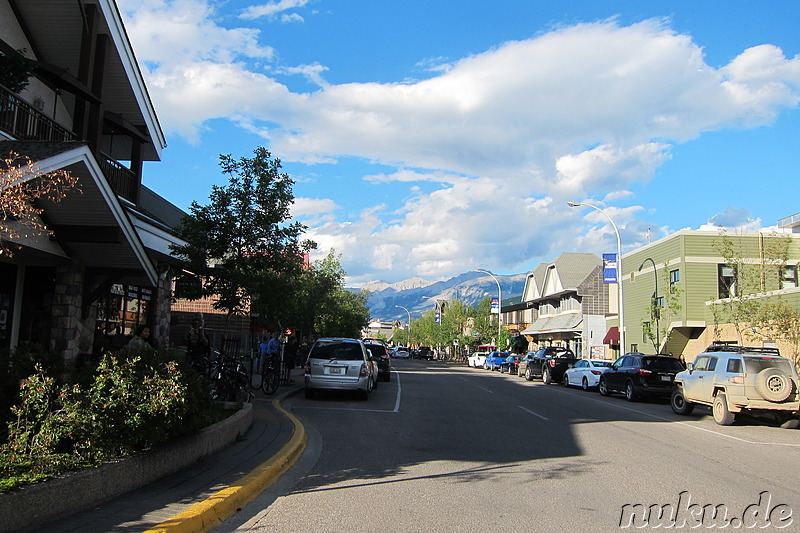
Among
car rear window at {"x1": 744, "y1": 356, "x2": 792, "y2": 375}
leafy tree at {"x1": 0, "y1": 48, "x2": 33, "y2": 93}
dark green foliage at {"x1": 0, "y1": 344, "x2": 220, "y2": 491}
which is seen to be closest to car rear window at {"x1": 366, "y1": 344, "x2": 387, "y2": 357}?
car rear window at {"x1": 744, "y1": 356, "x2": 792, "y2": 375}

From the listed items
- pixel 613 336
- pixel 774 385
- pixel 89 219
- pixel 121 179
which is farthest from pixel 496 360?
pixel 89 219

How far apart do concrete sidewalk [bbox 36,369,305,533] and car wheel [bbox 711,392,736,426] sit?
1103 cm

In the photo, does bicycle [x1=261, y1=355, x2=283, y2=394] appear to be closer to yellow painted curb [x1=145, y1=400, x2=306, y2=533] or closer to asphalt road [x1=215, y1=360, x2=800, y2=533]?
asphalt road [x1=215, y1=360, x2=800, y2=533]

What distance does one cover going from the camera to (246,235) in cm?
1523

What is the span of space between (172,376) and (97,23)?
1044cm

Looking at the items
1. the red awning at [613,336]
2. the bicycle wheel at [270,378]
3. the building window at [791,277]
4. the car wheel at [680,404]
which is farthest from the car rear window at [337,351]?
the red awning at [613,336]

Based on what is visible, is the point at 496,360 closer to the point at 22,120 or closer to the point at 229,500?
the point at 22,120

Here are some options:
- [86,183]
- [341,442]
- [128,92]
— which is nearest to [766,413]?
[341,442]

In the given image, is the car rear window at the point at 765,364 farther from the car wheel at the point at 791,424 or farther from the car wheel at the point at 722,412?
the car wheel at the point at 791,424

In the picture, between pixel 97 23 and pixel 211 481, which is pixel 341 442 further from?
pixel 97 23

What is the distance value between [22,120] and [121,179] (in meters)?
4.00

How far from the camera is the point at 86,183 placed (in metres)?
10.1

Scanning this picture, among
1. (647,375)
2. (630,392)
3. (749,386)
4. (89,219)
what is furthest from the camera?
(630,392)

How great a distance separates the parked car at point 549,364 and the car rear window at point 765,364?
673 inches
